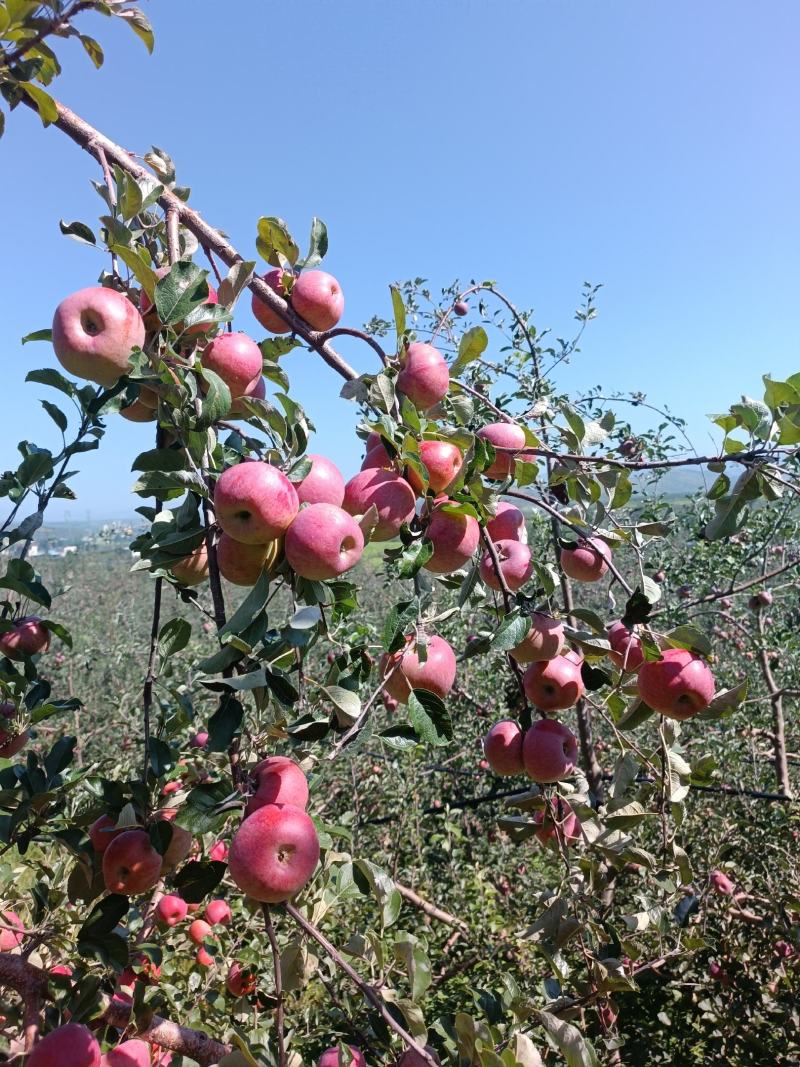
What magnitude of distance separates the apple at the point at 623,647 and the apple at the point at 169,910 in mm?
1553

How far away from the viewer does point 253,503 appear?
81 centimetres

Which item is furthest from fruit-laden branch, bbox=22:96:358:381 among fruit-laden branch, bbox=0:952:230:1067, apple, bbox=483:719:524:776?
fruit-laden branch, bbox=0:952:230:1067

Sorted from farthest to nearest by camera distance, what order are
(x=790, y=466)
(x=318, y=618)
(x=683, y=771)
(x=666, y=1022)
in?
(x=666, y=1022), (x=683, y=771), (x=790, y=466), (x=318, y=618)

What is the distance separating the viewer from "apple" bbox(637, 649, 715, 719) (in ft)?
3.85

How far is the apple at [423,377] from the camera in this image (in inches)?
44.7

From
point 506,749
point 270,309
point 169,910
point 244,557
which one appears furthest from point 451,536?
point 169,910

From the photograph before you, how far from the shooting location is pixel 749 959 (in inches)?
101

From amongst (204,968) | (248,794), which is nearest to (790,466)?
(248,794)

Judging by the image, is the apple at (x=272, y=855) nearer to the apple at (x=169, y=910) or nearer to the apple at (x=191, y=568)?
the apple at (x=191, y=568)

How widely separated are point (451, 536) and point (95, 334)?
0.60 meters

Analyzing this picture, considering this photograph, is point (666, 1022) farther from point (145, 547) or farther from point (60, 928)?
point (145, 547)

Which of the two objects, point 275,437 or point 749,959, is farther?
point 749,959

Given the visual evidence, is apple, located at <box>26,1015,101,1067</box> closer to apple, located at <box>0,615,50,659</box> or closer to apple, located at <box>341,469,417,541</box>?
apple, located at <box>0,615,50,659</box>

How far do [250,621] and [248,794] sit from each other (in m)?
0.27
